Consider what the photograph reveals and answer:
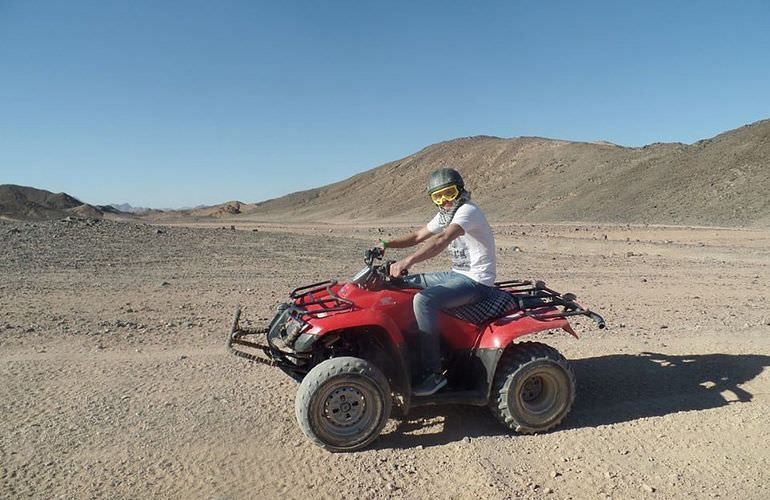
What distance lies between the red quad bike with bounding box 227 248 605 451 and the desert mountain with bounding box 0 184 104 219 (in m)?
53.7

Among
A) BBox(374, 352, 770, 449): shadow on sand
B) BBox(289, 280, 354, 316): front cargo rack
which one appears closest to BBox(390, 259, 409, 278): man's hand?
BBox(289, 280, 354, 316): front cargo rack

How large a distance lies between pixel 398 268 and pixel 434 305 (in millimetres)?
412

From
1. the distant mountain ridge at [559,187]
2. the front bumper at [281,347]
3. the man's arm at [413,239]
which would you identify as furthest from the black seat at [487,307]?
the distant mountain ridge at [559,187]

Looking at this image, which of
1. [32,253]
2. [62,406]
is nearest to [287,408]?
[62,406]

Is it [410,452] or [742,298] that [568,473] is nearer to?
[410,452]

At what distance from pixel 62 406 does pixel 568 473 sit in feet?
13.5

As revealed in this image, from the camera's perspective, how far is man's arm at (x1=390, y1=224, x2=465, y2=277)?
451cm

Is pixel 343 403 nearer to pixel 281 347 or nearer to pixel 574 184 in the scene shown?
pixel 281 347

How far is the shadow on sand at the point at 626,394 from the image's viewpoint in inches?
191

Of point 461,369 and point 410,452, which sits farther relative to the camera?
point 461,369

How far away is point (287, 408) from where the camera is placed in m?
5.16

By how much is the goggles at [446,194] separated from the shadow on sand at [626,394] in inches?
73.5

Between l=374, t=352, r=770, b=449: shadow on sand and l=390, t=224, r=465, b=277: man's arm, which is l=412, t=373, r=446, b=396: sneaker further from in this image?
l=390, t=224, r=465, b=277: man's arm

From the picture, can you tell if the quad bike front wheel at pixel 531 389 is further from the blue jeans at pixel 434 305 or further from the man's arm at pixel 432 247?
the man's arm at pixel 432 247
